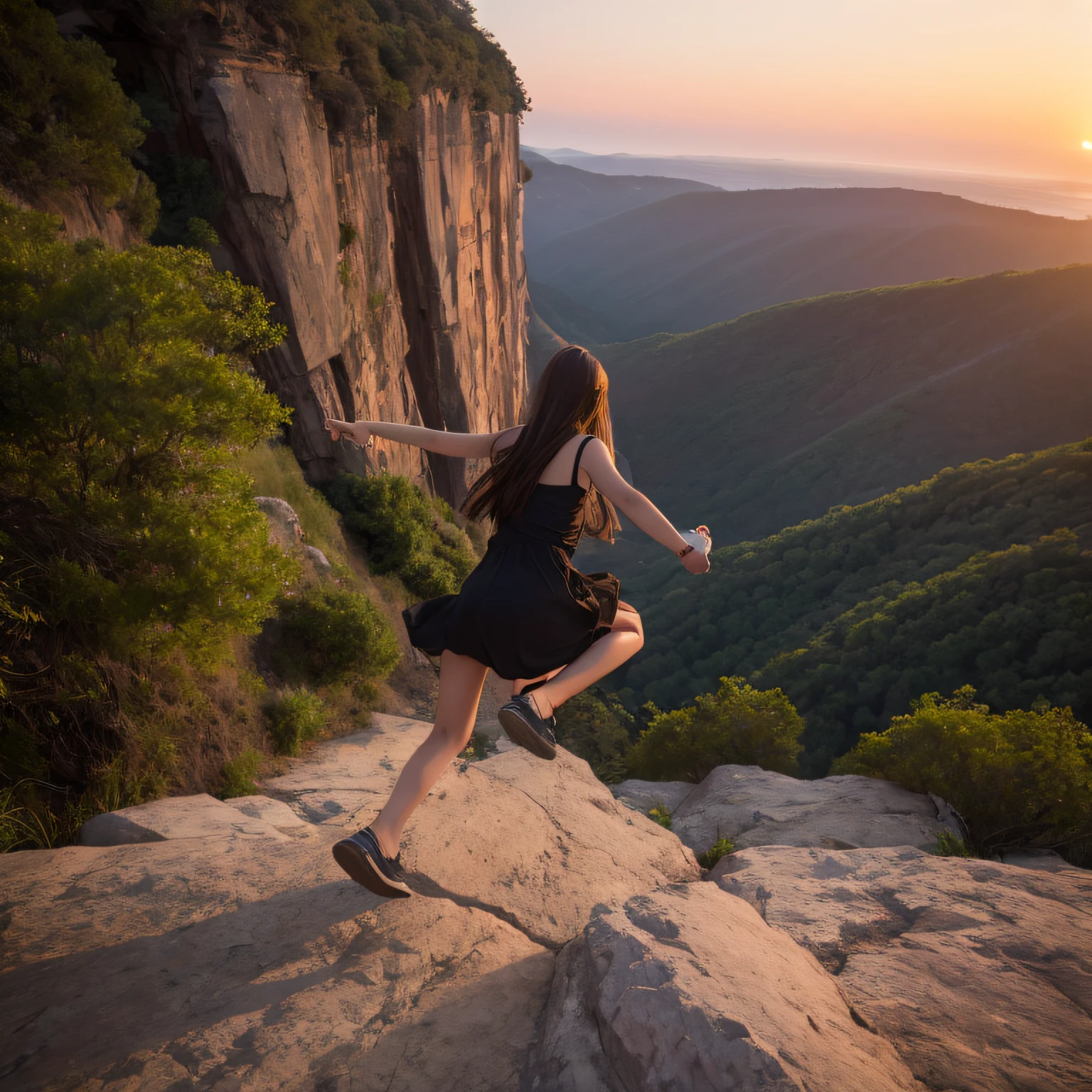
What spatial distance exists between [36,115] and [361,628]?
811 centimetres

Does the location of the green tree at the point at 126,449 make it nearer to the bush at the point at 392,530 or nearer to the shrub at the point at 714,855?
the shrub at the point at 714,855

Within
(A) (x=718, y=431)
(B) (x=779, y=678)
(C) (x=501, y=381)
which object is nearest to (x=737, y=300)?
(A) (x=718, y=431)

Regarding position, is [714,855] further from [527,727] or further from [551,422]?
[551,422]

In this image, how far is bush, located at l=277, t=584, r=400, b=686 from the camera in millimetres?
8266

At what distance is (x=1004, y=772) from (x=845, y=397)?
5842 centimetres

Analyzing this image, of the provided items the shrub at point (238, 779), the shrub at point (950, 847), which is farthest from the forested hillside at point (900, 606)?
the shrub at point (238, 779)

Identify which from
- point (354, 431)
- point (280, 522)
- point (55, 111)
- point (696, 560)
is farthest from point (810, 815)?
point (55, 111)

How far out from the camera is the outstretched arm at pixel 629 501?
10.3ft

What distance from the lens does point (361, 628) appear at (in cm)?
869

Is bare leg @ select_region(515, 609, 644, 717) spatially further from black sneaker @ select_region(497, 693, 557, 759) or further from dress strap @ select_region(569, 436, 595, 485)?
dress strap @ select_region(569, 436, 595, 485)

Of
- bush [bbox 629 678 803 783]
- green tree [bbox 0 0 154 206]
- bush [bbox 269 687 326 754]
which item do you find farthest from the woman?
bush [bbox 629 678 803 783]

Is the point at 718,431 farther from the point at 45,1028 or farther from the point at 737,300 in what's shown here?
the point at 737,300

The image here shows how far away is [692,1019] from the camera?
2449mm

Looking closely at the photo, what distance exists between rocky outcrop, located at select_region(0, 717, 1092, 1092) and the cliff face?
13.3 metres
